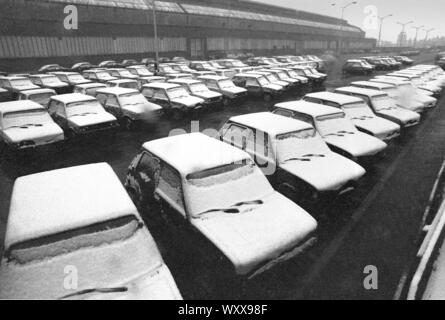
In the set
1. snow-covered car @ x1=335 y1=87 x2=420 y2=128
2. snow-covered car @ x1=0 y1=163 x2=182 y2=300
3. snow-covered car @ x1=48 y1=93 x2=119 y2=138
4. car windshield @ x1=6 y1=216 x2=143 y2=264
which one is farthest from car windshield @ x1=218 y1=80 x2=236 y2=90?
car windshield @ x1=6 y1=216 x2=143 y2=264

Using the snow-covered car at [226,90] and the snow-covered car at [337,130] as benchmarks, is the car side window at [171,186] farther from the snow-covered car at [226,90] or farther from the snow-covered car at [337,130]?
the snow-covered car at [226,90]

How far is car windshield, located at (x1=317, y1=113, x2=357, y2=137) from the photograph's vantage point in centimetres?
783

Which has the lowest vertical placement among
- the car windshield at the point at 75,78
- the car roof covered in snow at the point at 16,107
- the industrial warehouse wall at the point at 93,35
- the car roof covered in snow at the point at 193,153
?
the car roof covered in snow at the point at 193,153

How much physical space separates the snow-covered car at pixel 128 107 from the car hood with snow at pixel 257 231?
7.67 metres

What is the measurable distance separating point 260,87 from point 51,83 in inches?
471

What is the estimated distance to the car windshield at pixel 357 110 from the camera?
9.34 metres

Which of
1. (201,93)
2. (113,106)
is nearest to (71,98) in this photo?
(113,106)

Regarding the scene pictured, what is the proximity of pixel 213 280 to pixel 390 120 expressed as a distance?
29.6ft

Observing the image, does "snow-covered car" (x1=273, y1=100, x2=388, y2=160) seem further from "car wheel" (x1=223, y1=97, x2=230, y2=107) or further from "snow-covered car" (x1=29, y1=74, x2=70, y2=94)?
"snow-covered car" (x1=29, y1=74, x2=70, y2=94)

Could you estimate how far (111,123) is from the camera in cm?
970

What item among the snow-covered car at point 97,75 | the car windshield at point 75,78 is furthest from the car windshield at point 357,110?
the snow-covered car at point 97,75

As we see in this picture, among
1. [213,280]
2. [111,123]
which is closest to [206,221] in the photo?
[213,280]

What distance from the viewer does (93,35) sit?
3353cm

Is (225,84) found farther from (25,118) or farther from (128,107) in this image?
(25,118)
